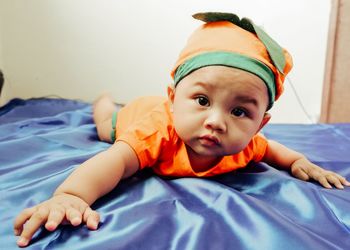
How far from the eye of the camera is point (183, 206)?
25.2 inches

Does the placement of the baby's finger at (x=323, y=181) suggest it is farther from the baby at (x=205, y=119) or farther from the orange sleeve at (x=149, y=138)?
the orange sleeve at (x=149, y=138)

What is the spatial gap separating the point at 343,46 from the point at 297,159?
1.28 m

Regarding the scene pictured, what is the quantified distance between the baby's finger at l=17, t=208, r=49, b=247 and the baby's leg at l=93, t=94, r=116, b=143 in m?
0.58

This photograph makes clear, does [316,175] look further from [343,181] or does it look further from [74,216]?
[74,216]

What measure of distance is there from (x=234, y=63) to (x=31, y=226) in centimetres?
44

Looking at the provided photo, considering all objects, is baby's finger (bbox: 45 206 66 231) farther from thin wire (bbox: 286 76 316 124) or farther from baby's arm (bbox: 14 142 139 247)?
thin wire (bbox: 286 76 316 124)

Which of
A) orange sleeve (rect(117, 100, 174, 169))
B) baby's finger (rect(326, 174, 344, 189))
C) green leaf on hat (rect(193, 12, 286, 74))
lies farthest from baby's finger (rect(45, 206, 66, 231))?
baby's finger (rect(326, 174, 344, 189))

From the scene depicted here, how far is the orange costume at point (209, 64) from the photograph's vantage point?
2.31 ft

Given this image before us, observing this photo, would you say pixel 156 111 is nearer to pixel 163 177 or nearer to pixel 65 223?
pixel 163 177

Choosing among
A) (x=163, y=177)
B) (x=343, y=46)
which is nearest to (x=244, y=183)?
(x=163, y=177)

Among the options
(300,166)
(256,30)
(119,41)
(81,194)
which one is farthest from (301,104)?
(81,194)

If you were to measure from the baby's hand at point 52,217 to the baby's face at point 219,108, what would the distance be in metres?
0.25

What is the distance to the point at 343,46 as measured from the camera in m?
1.94

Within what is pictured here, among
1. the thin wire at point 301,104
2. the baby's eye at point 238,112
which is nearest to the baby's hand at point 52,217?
the baby's eye at point 238,112
